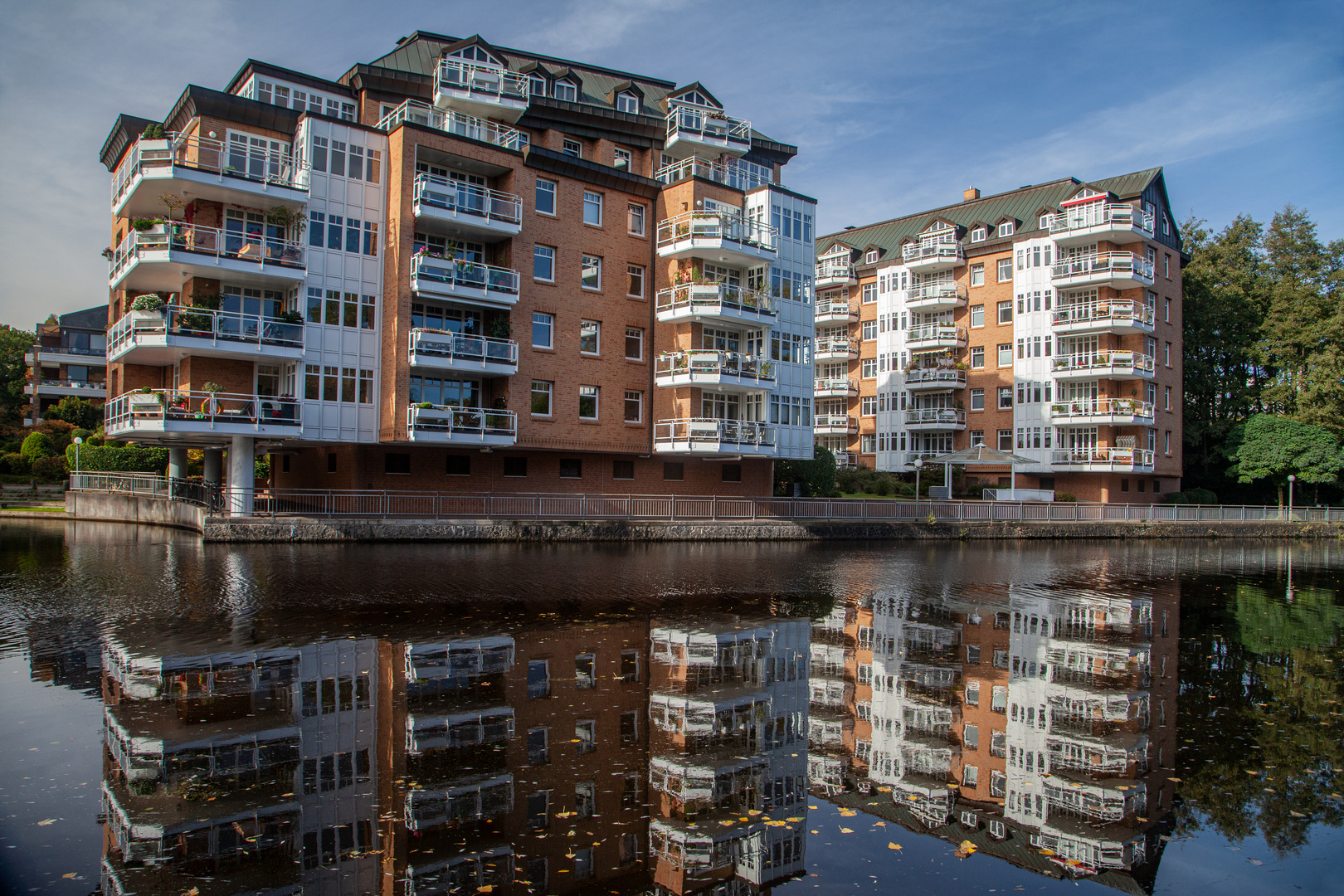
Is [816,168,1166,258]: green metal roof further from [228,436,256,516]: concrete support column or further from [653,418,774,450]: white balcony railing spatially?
[228,436,256,516]: concrete support column

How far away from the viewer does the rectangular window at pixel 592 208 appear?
38.3 meters

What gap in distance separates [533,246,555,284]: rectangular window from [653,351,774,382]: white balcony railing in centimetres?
611

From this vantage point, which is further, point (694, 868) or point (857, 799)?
point (857, 799)

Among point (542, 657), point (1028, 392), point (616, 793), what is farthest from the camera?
point (1028, 392)

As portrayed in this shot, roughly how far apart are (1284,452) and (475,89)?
180 feet

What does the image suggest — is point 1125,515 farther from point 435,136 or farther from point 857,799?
point 857,799

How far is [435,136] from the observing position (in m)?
33.3

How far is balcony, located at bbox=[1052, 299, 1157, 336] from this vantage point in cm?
5381

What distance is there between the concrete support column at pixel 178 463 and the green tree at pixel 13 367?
185 ft

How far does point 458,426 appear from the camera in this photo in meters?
32.7

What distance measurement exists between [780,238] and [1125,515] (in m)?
23.9

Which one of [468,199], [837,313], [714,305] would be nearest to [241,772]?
[468,199]

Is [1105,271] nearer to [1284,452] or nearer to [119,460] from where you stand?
[1284,452]

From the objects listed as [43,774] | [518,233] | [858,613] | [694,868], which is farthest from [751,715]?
[518,233]
